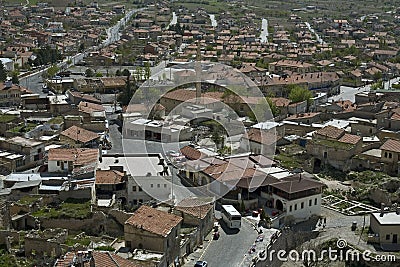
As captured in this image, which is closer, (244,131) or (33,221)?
(33,221)

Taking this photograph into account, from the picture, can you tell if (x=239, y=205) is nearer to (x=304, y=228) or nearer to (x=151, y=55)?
(x=304, y=228)

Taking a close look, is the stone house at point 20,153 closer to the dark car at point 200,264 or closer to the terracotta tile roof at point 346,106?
the dark car at point 200,264

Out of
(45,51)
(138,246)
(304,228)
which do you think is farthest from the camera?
(45,51)

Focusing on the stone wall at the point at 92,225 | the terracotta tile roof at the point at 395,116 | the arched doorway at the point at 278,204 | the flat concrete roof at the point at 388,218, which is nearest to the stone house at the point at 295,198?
the arched doorway at the point at 278,204

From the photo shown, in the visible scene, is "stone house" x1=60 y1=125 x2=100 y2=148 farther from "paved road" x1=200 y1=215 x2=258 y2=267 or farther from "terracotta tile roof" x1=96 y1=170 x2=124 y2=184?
"paved road" x1=200 y1=215 x2=258 y2=267

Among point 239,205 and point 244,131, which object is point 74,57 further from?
point 239,205

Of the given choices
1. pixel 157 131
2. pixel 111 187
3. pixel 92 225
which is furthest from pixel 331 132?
pixel 92 225

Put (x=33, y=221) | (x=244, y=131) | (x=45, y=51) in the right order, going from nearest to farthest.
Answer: (x=33, y=221) → (x=244, y=131) → (x=45, y=51)

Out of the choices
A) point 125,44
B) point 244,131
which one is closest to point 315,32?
point 125,44
